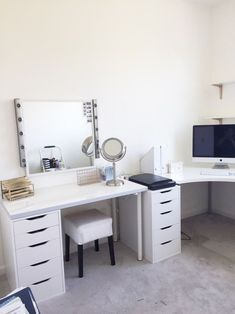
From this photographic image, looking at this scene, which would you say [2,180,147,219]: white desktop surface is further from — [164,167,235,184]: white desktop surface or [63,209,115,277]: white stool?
[164,167,235,184]: white desktop surface

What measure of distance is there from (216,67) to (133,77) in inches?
49.7

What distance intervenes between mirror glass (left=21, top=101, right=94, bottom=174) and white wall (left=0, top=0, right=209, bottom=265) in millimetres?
100

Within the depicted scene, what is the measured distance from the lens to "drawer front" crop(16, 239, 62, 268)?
189 cm

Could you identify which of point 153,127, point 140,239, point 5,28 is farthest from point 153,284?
point 5,28

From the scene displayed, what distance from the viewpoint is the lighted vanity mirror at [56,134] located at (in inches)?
91.8

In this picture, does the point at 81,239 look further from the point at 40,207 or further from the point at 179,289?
the point at 179,289

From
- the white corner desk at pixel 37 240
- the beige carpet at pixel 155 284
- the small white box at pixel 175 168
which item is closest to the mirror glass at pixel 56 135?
the white corner desk at pixel 37 240

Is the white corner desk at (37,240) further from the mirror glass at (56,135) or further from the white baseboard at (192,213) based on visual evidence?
the white baseboard at (192,213)

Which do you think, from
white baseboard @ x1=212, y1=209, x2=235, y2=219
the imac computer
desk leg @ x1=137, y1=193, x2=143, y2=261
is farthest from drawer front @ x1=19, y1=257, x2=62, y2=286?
white baseboard @ x1=212, y1=209, x2=235, y2=219

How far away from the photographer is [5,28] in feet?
7.14

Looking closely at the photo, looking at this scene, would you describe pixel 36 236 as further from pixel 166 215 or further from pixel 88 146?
pixel 166 215

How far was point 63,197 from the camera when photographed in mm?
2178

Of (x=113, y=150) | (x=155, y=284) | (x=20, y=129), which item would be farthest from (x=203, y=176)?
(x=20, y=129)

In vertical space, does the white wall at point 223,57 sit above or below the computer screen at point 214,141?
above
